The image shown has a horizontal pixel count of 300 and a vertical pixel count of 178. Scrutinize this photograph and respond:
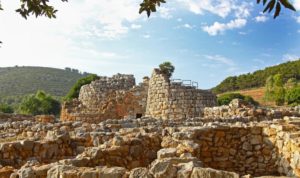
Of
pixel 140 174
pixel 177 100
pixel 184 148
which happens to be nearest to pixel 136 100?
pixel 177 100

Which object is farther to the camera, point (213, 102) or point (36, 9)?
point (213, 102)

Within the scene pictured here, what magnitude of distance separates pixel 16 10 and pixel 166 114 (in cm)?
1275

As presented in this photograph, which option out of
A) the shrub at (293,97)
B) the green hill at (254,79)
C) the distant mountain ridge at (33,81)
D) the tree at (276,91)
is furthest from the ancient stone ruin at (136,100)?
the distant mountain ridge at (33,81)

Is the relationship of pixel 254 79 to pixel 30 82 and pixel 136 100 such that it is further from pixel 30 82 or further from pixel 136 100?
pixel 136 100

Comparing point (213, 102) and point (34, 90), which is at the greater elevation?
point (34, 90)

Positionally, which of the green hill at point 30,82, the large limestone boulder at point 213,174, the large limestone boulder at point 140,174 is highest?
the green hill at point 30,82

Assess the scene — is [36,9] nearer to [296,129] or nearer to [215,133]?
[215,133]

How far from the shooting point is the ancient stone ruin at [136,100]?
1798cm

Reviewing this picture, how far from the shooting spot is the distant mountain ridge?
83.7m

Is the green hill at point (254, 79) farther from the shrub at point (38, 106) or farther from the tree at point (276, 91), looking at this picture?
the shrub at point (38, 106)

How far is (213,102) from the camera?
733 inches

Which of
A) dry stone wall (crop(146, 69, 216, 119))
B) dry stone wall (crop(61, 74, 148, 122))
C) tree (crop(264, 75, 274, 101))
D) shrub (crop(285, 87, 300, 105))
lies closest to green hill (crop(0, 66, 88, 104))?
tree (crop(264, 75, 274, 101))

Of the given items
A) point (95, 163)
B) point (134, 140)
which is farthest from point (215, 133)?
point (95, 163)

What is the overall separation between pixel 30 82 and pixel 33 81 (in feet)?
2.50
